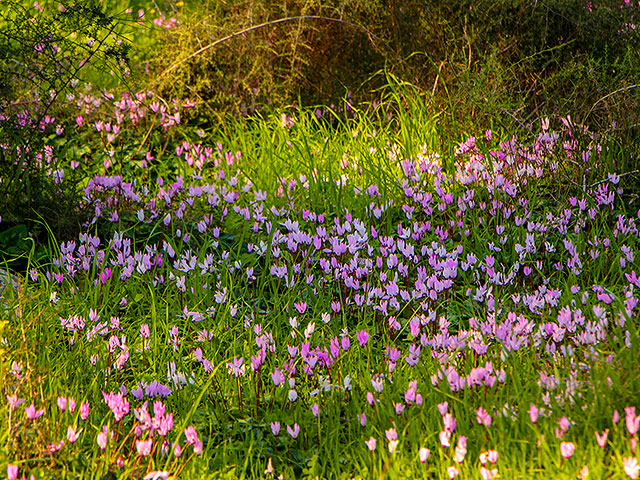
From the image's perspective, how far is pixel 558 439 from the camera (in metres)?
2.22

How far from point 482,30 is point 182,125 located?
2954 mm

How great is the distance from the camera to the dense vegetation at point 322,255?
242 cm

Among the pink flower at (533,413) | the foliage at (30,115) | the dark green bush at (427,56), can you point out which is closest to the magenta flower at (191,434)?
the pink flower at (533,413)

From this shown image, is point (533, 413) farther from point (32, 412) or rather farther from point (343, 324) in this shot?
point (32, 412)

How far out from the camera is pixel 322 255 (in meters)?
4.25

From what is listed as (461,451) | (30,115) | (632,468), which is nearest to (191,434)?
(461,451)

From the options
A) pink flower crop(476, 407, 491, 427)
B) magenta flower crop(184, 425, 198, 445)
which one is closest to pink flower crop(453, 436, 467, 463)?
pink flower crop(476, 407, 491, 427)

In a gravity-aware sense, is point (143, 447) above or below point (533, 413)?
below

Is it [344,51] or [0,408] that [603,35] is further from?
[0,408]

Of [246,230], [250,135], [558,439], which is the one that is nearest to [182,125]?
[250,135]

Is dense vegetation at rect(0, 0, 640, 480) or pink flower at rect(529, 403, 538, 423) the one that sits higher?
dense vegetation at rect(0, 0, 640, 480)

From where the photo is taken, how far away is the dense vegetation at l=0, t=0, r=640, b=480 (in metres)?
2.42

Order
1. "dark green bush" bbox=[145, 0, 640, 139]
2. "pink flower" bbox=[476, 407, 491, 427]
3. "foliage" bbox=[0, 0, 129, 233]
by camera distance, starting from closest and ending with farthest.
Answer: "pink flower" bbox=[476, 407, 491, 427]
"foliage" bbox=[0, 0, 129, 233]
"dark green bush" bbox=[145, 0, 640, 139]

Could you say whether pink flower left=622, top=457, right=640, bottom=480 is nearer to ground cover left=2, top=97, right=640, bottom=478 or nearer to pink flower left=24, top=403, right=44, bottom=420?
ground cover left=2, top=97, right=640, bottom=478
